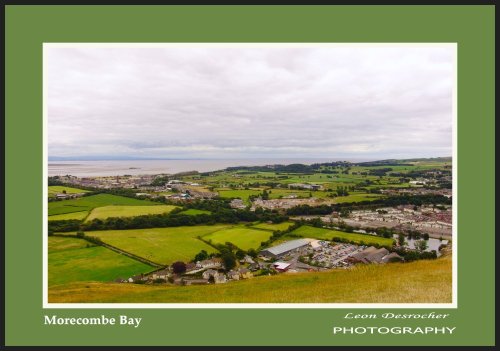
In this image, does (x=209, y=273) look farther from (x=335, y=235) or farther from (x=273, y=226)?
(x=335, y=235)

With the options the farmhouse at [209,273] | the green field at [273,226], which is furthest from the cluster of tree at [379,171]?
the farmhouse at [209,273]

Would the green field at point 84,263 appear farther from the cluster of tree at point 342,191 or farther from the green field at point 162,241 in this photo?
the cluster of tree at point 342,191

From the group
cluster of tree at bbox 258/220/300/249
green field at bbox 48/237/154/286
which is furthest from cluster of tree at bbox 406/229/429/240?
green field at bbox 48/237/154/286

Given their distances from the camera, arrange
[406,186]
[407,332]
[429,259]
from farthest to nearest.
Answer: [406,186] < [429,259] < [407,332]

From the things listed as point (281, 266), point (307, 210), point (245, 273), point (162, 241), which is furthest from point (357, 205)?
point (162, 241)

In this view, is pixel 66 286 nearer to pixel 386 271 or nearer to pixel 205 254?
pixel 205 254

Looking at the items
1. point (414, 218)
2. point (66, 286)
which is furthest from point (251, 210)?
point (66, 286)

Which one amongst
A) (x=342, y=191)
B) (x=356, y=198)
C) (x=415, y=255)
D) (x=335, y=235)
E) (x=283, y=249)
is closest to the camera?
(x=415, y=255)
